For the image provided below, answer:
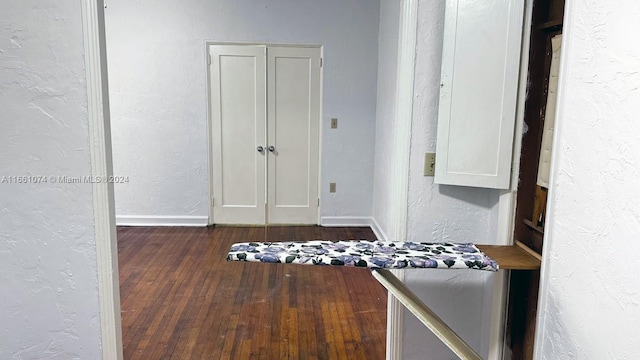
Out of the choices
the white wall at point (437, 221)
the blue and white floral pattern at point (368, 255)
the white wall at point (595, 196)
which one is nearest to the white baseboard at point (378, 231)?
the white wall at point (437, 221)

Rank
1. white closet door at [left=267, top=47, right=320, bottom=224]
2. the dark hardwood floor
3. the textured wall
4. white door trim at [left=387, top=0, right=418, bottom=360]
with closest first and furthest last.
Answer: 1. white door trim at [left=387, top=0, right=418, bottom=360]
2. the dark hardwood floor
3. the textured wall
4. white closet door at [left=267, top=47, right=320, bottom=224]

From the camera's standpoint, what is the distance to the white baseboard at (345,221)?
15.3ft

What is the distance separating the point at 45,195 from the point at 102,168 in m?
0.24

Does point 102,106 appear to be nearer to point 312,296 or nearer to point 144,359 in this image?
point 144,359

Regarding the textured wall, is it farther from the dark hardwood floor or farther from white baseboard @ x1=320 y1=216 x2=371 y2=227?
the dark hardwood floor

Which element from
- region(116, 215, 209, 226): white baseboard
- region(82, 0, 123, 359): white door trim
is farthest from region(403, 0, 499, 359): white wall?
region(116, 215, 209, 226): white baseboard

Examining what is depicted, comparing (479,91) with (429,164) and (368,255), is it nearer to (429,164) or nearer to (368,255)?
(429,164)

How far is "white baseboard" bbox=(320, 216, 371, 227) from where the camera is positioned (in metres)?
4.68

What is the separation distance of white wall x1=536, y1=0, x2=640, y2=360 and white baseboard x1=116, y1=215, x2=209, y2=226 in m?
3.76

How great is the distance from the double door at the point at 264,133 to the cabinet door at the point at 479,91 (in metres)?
2.79

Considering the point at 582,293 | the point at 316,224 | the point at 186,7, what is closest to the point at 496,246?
the point at 582,293

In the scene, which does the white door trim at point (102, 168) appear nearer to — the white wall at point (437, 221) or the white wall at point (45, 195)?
the white wall at point (45, 195)

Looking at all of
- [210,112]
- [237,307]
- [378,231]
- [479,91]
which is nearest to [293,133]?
[210,112]

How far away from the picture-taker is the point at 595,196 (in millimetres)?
1150
